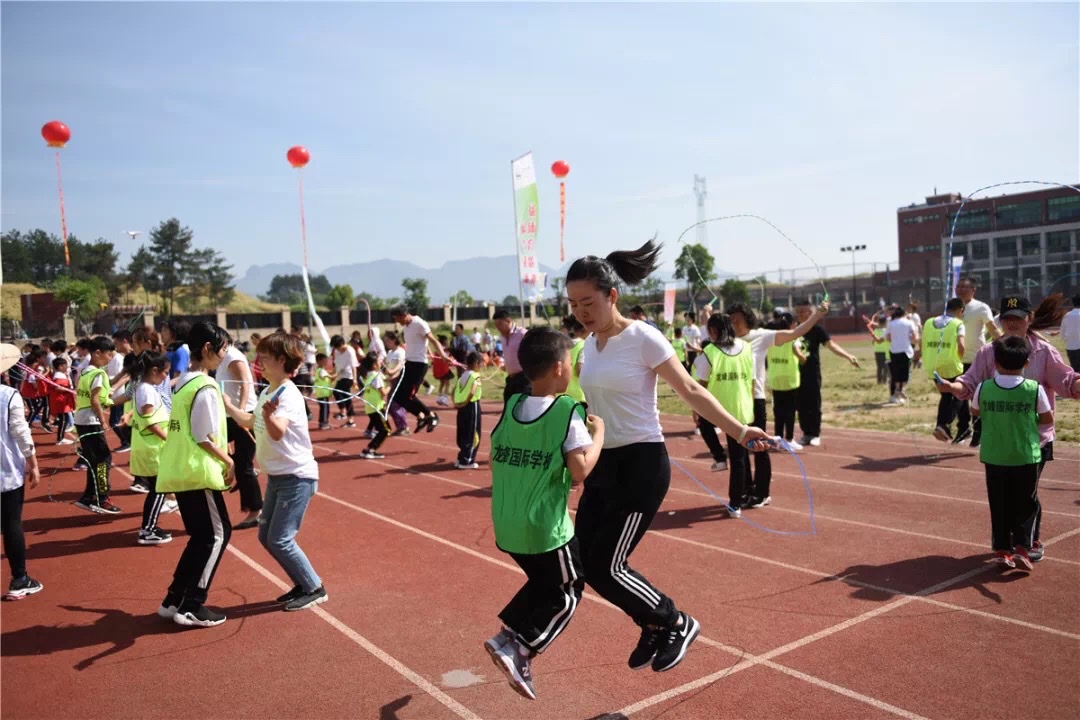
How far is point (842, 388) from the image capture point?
61.6 feet

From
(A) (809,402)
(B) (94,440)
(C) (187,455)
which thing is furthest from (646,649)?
(A) (809,402)

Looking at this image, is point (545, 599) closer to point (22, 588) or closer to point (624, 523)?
point (624, 523)

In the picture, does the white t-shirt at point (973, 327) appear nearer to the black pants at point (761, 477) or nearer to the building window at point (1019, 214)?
the black pants at point (761, 477)

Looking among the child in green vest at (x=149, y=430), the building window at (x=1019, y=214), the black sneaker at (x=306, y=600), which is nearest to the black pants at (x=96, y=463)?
the child in green vest at (x=149, y=430)

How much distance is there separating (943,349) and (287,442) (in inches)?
378

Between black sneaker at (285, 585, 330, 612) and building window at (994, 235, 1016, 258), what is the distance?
2079 inches

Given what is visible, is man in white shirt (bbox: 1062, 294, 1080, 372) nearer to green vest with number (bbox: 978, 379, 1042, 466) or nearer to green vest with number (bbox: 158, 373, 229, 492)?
green vest with number (bbox: 978, 379, 1042, 466)

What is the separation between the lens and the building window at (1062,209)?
39.3 metres

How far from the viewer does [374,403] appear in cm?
1463

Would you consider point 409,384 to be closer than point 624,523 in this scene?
No

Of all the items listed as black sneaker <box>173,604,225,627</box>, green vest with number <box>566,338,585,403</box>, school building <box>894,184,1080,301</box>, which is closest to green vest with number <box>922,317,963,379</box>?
green vest with number <box>566,338,585,403</box>

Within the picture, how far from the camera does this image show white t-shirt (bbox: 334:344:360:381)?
15.4 meters

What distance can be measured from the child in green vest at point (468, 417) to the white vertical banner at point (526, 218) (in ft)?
19.5

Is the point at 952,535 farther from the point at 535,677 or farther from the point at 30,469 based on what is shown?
the point at 30,469
